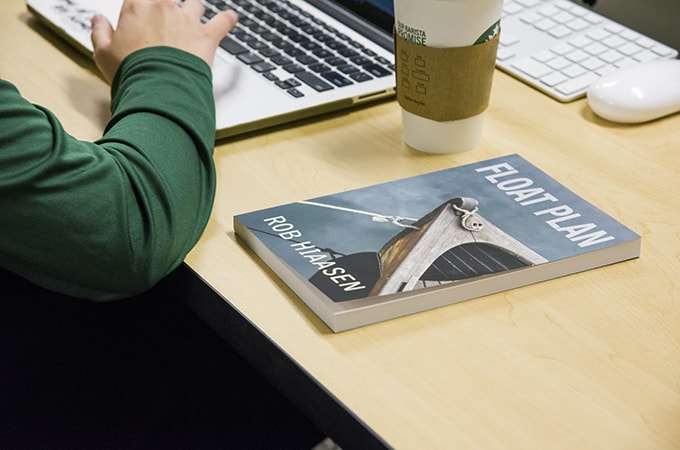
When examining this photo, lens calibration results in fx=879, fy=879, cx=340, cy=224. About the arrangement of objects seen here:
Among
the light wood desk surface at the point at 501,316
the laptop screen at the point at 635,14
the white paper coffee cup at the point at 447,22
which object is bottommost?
the light wood desk surface at the point at 501,316

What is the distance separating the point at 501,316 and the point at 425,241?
0.08 m

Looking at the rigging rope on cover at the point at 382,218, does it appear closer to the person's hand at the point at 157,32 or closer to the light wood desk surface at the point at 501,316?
the light wood desk surface at the point at 501,316

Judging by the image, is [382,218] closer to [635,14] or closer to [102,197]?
[102,197]

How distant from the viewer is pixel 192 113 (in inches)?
30.2

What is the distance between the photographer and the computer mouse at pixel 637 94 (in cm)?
87

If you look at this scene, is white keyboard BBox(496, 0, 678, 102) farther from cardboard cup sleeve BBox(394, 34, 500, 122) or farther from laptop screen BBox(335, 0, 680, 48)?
cardboard cup sleeve BBox(394, 34, 500, 122)

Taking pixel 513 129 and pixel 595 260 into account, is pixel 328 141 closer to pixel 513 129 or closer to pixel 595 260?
pixel 513 129

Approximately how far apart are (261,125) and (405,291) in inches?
12.2

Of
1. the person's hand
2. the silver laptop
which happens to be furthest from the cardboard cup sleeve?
the person's hand

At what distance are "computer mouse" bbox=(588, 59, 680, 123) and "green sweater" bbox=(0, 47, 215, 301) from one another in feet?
1.31

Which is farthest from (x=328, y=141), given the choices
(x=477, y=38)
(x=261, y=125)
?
(x=477, y=38)

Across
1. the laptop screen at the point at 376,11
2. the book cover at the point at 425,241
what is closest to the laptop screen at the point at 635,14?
the laptop screen at the point at 376,11

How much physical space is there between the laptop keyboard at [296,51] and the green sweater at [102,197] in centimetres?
Answer: 19

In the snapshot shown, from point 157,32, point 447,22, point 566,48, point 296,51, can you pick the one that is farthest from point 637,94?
point 157,32
